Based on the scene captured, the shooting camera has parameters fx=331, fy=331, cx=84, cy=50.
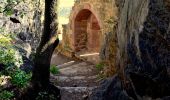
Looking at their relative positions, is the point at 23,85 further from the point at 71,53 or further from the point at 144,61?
the point at 71,53

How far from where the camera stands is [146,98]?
15.3 ft

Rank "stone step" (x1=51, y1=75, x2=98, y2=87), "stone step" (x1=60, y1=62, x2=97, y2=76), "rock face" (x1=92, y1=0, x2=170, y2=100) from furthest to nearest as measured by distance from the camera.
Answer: "stone step" (x1=60, y1=62, x2=97, y2=76), "stone step" (x1=51, y1=75, x2=98, y2=87), "rock face" (x1=92, y1=0, x2=170, y2=100)

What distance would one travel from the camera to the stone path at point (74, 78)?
9394mm

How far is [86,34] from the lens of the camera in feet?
57.0

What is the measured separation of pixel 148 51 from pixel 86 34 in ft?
42.6

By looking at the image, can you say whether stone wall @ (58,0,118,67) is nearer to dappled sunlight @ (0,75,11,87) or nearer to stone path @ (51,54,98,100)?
stone path @ (51,54,98,100)

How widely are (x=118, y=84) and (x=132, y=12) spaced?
53.4 inches

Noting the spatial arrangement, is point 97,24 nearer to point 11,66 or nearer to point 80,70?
point 80,70

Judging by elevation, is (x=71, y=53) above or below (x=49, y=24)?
below

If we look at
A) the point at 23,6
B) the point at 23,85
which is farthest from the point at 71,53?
the point at 23,85

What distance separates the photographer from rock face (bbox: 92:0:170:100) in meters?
4.31

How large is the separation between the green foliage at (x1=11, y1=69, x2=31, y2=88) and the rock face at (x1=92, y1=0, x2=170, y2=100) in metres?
3.43

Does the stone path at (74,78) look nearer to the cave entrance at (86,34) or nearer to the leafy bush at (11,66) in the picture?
the cave entrance at (86,34)

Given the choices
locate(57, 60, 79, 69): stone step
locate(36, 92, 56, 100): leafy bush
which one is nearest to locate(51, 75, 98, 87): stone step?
locate(36, 92, 56, 100): leafy bush
